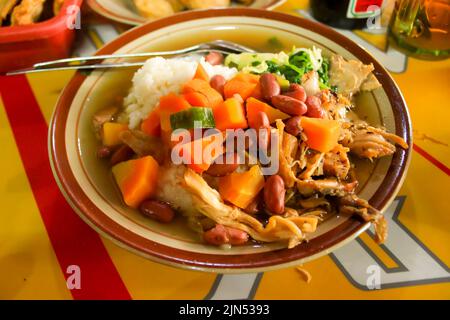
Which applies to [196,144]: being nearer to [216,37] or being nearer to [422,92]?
[216,37]

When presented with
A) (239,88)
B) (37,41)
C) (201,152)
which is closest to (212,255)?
(201,152)

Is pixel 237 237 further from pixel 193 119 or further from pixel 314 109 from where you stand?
pixel 314 109

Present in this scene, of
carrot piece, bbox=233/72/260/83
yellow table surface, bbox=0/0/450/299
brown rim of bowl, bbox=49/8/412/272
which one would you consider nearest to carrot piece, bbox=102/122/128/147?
brown rim of bowl, bbox=49/8/412/272

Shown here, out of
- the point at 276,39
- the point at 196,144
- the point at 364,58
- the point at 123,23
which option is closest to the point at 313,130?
the point at 196,144

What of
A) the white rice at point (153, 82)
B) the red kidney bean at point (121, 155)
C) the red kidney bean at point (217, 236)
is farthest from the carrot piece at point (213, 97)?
the red kidney bean at point (217, 236)

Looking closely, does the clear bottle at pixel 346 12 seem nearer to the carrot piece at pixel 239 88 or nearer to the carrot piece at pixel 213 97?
the carrot piece at pixel 239 88

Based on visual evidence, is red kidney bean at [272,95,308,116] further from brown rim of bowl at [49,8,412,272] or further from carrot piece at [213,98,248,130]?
brown rim of bowl at [49,8,412,272]
